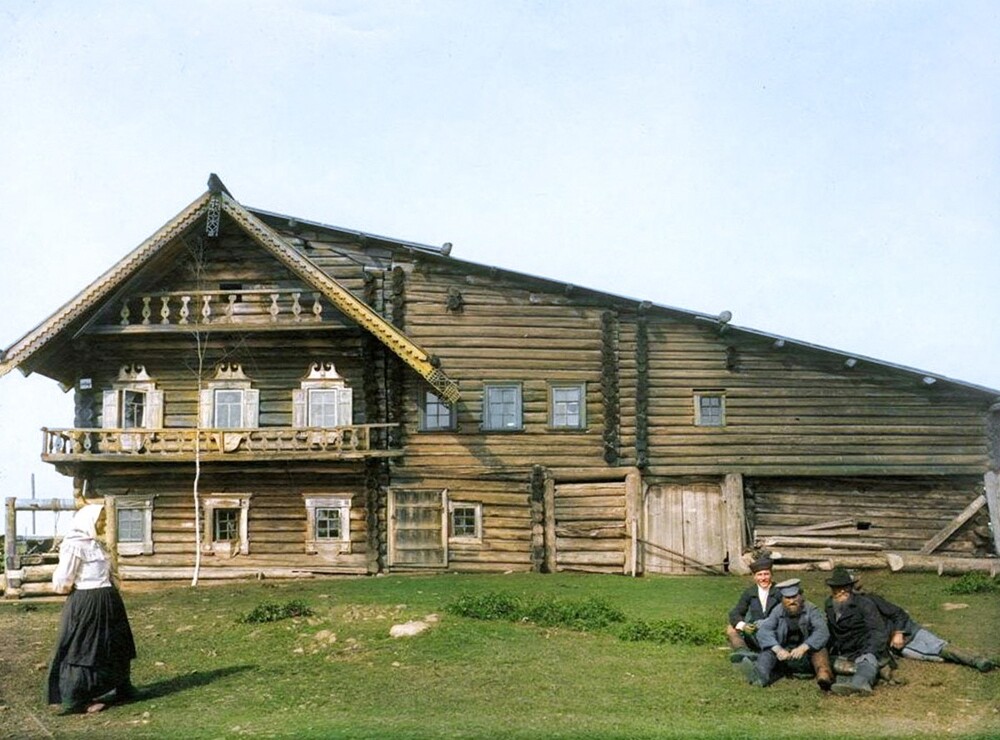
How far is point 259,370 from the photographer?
83.4 feet

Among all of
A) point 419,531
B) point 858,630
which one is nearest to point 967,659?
point 858,630

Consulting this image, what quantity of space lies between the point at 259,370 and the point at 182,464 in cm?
307

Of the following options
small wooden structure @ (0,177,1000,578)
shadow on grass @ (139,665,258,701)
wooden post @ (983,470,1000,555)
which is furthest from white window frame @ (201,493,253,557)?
wooden post @ (983,470,1000,555)

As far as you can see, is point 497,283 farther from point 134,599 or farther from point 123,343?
point 134,599

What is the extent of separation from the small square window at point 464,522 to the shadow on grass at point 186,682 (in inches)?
447

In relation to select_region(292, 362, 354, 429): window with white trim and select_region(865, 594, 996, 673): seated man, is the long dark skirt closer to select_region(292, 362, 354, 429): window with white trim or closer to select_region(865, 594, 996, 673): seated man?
select_region(865, 594, 996, 673): seated man

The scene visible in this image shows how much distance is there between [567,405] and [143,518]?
11348 mm

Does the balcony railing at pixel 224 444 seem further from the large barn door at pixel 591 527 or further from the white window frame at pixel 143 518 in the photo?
the large barn door at pixel 591 527

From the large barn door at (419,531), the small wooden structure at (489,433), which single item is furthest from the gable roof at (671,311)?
the large barn door at (419,531)

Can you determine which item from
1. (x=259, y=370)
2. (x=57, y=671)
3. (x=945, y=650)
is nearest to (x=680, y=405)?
(x=259, y=370)

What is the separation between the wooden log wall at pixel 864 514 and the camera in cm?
2438

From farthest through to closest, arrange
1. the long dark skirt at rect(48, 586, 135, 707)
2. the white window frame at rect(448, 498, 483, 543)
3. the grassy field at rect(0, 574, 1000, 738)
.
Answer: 1. the white window frame at rect(448, 498, 483, 543)
2. the long dark skirt at rect(48, 586, 135, 707)
3. the grassy field at rect(0, 574, 1000, 738)

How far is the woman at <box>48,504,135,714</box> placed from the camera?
36.5 feet

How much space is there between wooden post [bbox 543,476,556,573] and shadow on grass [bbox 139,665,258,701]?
39.3 ft
